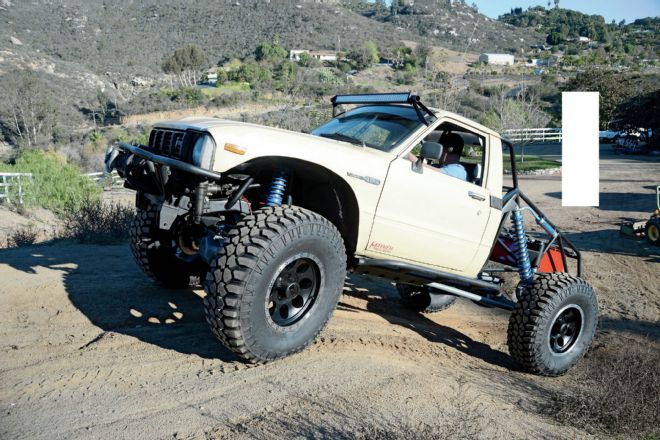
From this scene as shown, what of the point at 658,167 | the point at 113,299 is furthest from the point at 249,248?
the point at 658,167

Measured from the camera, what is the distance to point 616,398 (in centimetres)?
452

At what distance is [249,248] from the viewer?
13.5 ft

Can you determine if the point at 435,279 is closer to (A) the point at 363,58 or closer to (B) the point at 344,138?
(B) the point at 344,138

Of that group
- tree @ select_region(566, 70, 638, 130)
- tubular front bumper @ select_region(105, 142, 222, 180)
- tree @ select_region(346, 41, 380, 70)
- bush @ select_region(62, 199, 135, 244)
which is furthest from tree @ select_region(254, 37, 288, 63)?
tubular front bumper @ select_region(105, 142, 222, 180)

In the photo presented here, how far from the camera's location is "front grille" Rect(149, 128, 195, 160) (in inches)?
174

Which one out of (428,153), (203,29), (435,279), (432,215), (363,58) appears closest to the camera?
(428,153)

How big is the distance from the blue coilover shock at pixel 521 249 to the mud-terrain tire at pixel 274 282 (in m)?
2.26

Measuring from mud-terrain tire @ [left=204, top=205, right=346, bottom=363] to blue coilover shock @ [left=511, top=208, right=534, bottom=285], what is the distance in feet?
7.41

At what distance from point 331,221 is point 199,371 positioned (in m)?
1.62

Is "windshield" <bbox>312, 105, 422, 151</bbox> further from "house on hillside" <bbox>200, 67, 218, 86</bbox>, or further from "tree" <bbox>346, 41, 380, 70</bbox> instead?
"tree" <bbox>346, 41, 380, 70</bbox>

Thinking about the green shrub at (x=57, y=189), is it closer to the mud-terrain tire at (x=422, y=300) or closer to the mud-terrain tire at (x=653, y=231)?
the mud-terrain tire at (x=422, y=300)

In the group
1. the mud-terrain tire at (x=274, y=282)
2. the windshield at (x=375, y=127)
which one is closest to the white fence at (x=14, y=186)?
the windshield at (x=375, y=127)

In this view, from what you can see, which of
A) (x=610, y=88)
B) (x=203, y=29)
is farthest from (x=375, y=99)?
(x=203, y=29)

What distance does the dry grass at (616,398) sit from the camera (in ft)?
14.0
